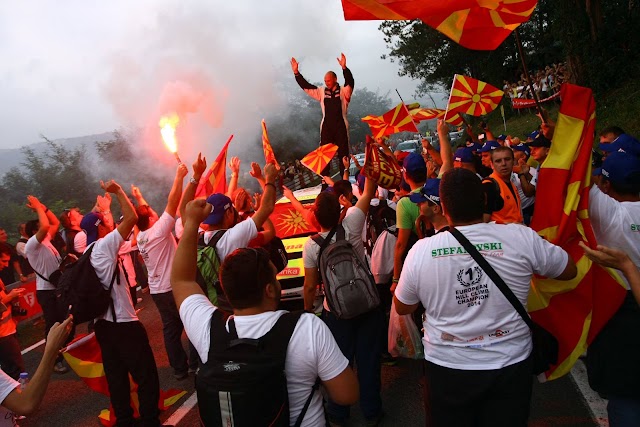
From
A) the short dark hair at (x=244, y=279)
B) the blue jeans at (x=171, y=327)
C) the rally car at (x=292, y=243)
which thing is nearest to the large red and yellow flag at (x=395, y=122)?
the rally car at (x=292, y=243)

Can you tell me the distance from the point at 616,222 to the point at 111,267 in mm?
3668

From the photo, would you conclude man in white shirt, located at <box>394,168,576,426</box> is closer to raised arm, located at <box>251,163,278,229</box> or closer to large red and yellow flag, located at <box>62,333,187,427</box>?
raised arm, located at <box>251,163,278,229</box>

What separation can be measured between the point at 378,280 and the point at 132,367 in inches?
94.2

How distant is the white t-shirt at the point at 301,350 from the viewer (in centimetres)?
203

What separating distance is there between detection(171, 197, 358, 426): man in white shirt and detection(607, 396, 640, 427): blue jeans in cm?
155

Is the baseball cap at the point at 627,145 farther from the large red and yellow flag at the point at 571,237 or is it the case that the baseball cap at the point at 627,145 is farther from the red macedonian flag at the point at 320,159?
the red macedonian flag at the point at 320,159

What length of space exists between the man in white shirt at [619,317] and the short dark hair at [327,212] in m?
1.75

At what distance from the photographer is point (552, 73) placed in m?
22.2

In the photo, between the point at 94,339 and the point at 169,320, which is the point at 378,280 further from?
the point at 94,339

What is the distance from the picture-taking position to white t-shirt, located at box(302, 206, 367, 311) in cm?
380

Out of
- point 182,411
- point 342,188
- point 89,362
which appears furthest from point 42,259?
point 342,188

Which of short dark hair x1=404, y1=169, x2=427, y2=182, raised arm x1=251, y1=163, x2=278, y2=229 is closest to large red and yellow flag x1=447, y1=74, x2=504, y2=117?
short dark hair x1=404, y1=169, x2=427, y2=182

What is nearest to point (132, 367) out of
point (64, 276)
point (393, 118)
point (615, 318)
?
point (64, 276)

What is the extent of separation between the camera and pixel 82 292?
3902 mm
